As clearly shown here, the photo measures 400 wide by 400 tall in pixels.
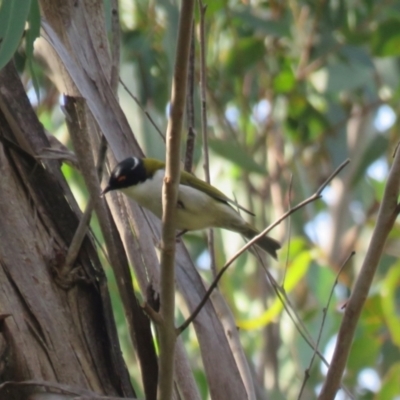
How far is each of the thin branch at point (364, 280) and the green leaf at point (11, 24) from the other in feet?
2.39

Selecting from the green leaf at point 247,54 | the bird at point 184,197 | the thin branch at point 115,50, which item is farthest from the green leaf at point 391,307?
the thin branch at point 115,50

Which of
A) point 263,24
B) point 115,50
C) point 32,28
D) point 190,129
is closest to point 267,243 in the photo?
point 190,129

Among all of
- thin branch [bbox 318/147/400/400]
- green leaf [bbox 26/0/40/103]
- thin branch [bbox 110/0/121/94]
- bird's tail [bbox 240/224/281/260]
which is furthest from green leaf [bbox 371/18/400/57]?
thin branch [bbox 318/147/400/400]

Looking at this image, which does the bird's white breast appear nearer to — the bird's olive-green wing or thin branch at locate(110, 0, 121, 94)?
the bird's olive-green wing

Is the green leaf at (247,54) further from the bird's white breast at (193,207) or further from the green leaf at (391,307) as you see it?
the bird's white breast at (193,207)

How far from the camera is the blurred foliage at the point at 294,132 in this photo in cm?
374

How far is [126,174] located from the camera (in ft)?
6.19

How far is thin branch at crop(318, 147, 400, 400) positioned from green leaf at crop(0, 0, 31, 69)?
0.73 m

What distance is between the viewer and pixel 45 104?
14.6 ft

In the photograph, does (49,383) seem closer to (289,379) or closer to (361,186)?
(289,379)

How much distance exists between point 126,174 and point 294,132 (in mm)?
2853

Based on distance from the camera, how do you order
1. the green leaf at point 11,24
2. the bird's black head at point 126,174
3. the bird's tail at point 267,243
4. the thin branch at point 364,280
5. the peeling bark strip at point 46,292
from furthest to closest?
the bird's tail at point 267,243 < the bird's black head at point 126,174 < the green leaf at point 11,24 < the peeling bark strip at point 46,292 < the thin branch at point 364,280

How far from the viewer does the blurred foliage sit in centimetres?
374

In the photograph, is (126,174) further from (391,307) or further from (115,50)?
(391,307)
